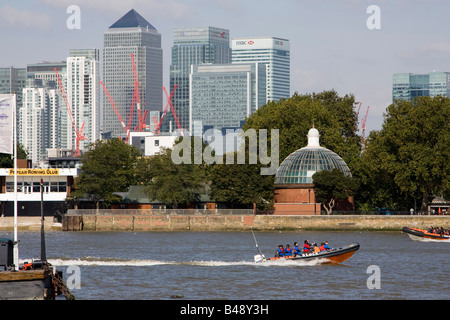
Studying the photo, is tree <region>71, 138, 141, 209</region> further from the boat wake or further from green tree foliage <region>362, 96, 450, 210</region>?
the boat wake

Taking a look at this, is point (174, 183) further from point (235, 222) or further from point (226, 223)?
point (235, 222)

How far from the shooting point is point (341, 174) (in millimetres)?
112125

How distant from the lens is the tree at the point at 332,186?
110438 millimetres

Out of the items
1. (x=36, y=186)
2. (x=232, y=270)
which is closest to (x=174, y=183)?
(x=36, y=186)

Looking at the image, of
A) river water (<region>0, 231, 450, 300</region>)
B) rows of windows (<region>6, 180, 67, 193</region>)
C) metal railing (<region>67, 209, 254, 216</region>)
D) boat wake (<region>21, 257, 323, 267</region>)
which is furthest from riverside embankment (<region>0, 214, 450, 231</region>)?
boat wake (<region>21, 257, 323, 267</region>)

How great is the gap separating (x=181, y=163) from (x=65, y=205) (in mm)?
15593

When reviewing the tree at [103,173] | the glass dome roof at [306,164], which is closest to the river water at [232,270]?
the tree at [103,173]

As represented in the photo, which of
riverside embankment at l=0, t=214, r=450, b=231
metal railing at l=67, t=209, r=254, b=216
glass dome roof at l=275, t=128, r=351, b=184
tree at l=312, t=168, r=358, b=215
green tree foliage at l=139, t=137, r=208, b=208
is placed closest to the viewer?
riverside embankment at l=0, t=214, r=450, b=231

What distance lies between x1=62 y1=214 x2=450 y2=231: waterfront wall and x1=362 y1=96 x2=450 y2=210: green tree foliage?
16.6 ft

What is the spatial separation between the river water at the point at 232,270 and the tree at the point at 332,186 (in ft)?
69.6

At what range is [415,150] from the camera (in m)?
106

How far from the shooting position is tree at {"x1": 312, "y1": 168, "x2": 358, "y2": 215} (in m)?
110

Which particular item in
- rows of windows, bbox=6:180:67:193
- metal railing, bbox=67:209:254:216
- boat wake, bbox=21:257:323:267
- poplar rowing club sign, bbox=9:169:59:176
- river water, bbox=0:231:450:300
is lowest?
river water, bbox=0:231:450:300
